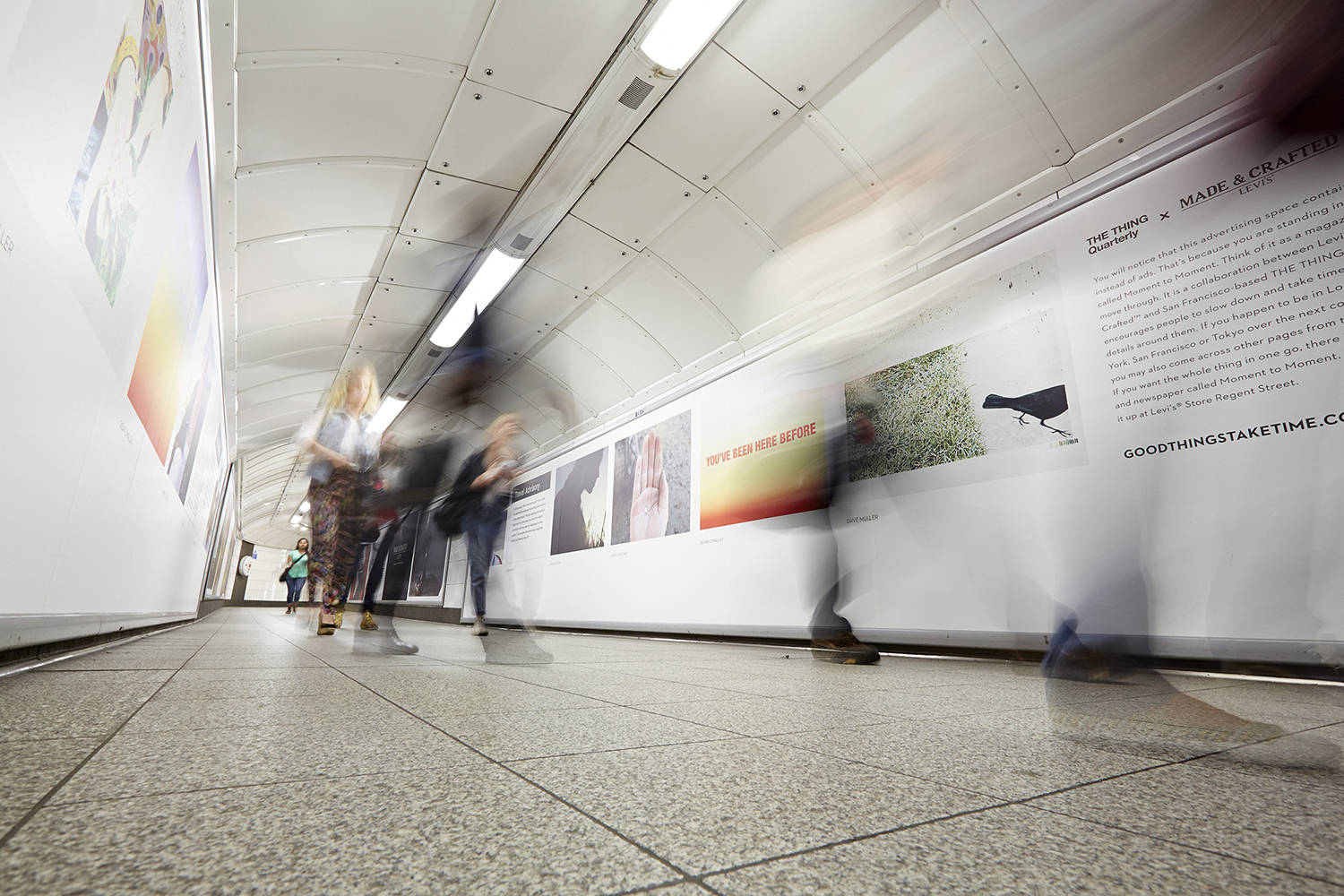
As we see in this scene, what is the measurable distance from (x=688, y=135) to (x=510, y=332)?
11.1 ft

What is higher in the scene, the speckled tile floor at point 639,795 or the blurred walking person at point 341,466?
the blurred walking person at point 341,466

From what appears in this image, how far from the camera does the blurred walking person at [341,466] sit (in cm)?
384

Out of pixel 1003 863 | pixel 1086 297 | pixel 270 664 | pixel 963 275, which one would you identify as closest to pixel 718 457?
pixel 963 275

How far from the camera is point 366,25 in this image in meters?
3.56

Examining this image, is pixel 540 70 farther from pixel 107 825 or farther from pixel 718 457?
pixel 107 825

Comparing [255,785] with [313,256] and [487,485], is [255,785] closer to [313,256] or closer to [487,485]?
[487,485]

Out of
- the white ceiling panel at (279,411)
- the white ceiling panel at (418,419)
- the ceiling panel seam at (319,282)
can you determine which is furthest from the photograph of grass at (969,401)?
the white ceiling panel at (279,411)

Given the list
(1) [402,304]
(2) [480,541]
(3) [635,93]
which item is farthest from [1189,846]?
(1) [402,304]

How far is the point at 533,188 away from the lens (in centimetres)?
465

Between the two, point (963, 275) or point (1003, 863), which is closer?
point (1003, 863)

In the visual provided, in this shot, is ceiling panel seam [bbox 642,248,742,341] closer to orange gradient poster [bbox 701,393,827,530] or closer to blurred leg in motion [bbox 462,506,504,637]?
orange gradient poster [bbox 701,393,827,530]

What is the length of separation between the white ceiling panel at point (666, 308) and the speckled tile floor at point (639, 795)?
451cm

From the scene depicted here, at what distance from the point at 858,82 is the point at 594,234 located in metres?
2.45

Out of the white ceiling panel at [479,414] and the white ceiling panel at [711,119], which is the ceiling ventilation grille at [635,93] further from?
the white ceiling panel at [479,414]
